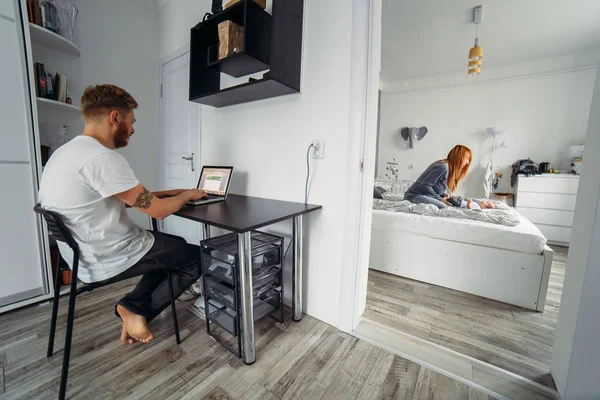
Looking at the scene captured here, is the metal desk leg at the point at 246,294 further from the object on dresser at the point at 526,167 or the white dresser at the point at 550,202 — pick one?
the object on dresser at the point at 526,167

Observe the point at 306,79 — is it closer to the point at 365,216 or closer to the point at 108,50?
the point at 365,216

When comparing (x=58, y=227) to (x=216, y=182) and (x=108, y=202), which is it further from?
(x=216, y=182)

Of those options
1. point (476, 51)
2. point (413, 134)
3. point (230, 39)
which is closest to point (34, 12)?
point (230, 39)

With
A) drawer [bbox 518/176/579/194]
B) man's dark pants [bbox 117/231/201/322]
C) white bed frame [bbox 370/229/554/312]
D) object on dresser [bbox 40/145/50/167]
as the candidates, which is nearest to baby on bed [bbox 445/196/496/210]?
white bed frame [bbox 370/229/554/312]

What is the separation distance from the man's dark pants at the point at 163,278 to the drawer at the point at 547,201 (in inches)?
174

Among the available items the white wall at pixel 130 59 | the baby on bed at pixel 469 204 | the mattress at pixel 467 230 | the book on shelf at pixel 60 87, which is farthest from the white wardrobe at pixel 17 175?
the baby on bed at pixel 469 204

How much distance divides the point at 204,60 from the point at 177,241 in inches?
55.0

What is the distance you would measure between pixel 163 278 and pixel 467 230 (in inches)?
88.9

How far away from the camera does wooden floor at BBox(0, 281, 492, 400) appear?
107cm

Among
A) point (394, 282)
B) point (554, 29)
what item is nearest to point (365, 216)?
point (394, 282)

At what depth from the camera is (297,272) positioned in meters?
1.49

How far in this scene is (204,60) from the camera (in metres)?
1.88

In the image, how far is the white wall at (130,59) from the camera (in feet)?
7.34

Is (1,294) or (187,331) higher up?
(1,294)
